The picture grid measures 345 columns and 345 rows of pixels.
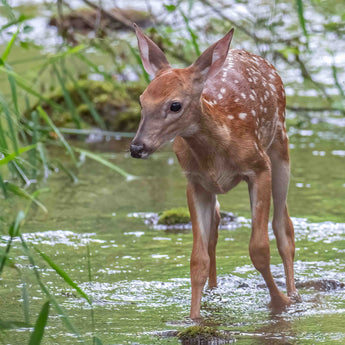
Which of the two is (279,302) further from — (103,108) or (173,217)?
(103,108)

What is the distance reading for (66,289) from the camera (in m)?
6.76

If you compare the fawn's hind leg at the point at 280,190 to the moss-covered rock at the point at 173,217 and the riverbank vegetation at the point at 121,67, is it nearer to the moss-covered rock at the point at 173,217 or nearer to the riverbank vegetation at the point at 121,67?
the riverbank vegetation at the point at 121,67

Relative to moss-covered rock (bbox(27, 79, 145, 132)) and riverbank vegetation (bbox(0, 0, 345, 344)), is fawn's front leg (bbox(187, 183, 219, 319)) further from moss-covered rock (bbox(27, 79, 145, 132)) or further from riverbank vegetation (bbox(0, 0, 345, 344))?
moss-covered rock (bbox(27, 79, 145, 132))

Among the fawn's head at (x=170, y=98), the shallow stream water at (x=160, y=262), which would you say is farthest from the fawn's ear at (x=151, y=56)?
the shallow stream water at (x=160, y=262)

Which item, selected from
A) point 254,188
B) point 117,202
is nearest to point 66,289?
point 254,188

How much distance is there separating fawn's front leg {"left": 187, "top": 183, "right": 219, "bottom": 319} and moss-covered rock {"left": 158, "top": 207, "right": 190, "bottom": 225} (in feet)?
7.04

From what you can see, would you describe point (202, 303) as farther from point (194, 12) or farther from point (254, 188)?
point (194, 12)

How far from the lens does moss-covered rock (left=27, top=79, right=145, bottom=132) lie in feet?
43.3

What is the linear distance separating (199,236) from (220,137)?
27.9 inches

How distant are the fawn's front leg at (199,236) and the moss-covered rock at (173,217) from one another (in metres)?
2.15

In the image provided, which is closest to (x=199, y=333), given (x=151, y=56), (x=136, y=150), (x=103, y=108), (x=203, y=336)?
(x=203, y=336)

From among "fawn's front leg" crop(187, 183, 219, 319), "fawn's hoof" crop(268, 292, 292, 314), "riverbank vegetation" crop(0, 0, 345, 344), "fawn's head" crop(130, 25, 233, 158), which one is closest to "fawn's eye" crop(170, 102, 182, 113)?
"fawn's head" crop(130, 25, 233, 158)

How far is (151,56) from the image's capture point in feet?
19.2

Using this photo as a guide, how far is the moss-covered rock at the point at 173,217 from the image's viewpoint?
8734mm
